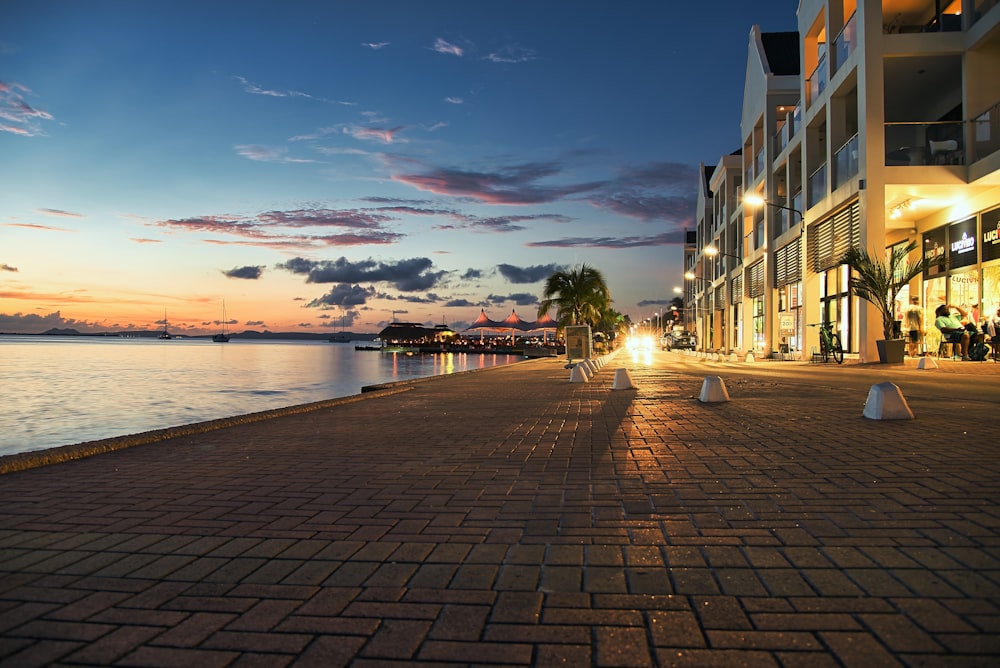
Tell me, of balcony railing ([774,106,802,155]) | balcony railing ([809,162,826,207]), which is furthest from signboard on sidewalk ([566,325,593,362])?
balcony railing ([774,106,802,155])

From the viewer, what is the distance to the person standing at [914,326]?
2480cm

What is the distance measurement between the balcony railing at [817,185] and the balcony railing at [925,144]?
5.27 metres

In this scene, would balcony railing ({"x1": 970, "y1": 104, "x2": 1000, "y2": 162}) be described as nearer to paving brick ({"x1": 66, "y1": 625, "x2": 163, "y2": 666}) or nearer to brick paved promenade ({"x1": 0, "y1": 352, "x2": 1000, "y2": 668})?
brick paved promenade ({"x1": 0, "y1": 352, "x2": 1000, "y2": 668})

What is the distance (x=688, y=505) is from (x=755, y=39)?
1887 inches

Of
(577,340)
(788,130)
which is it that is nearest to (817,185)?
(788,130)

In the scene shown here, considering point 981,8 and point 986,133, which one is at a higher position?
point 981,8

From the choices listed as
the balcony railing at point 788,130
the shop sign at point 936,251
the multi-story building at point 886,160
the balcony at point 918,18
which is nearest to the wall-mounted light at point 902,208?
the multi-story building at point 886,160

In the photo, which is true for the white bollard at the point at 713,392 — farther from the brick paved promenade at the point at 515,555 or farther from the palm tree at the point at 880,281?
the palm tree at the point at 880,281

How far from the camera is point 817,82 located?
29.1 meters

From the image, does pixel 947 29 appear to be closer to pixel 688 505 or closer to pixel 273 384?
Result: pixel 688 505

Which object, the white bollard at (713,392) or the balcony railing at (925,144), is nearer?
the white bollard at (713,392)

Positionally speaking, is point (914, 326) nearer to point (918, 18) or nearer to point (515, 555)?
point (918, 18)

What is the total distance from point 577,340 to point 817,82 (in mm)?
14785

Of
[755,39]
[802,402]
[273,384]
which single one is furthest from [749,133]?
[802,402]
